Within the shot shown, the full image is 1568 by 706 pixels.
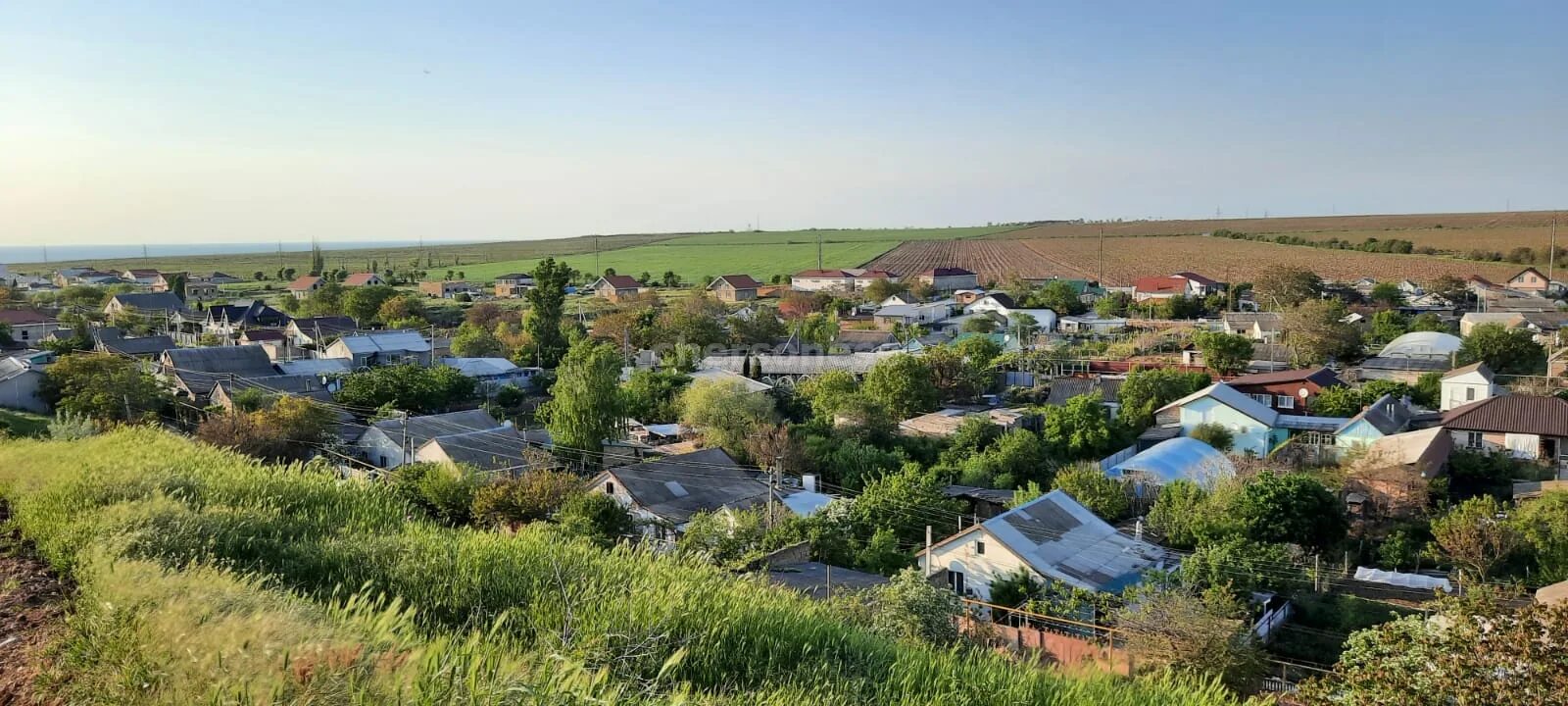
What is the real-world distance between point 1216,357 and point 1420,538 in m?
15.3

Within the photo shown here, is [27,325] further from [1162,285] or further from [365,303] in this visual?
[1162,285]

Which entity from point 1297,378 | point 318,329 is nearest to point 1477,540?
point 1297,378

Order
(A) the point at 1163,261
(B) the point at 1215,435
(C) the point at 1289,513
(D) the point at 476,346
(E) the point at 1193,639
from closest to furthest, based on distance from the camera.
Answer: (E) the point at 1193,639, (C) the point at 1289,513, (B) the point at 1215,435, (D) the point at 476,346, (A) the point at 1163,261

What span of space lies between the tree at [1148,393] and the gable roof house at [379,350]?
2180cm

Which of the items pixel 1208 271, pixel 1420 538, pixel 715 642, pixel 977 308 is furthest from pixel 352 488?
pixel 1208 271

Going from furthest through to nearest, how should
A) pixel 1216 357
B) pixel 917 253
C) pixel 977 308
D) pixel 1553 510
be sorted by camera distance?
pixel 917 253 → pixel 977 308 → pixel 1216 357 → pixel 1553 510

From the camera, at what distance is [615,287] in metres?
67.2

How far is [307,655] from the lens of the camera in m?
3.91

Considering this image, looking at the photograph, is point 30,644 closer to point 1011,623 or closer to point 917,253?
point 1011,623

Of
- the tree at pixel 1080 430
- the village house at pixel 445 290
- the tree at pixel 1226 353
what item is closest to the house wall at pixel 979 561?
the tree at pixel 1080 430

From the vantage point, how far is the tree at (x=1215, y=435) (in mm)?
22000

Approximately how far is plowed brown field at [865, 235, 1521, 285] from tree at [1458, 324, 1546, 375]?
120 ft

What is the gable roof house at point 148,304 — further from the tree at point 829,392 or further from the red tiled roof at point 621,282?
the tree at point 829,392

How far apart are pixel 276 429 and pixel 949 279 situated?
5385cm
